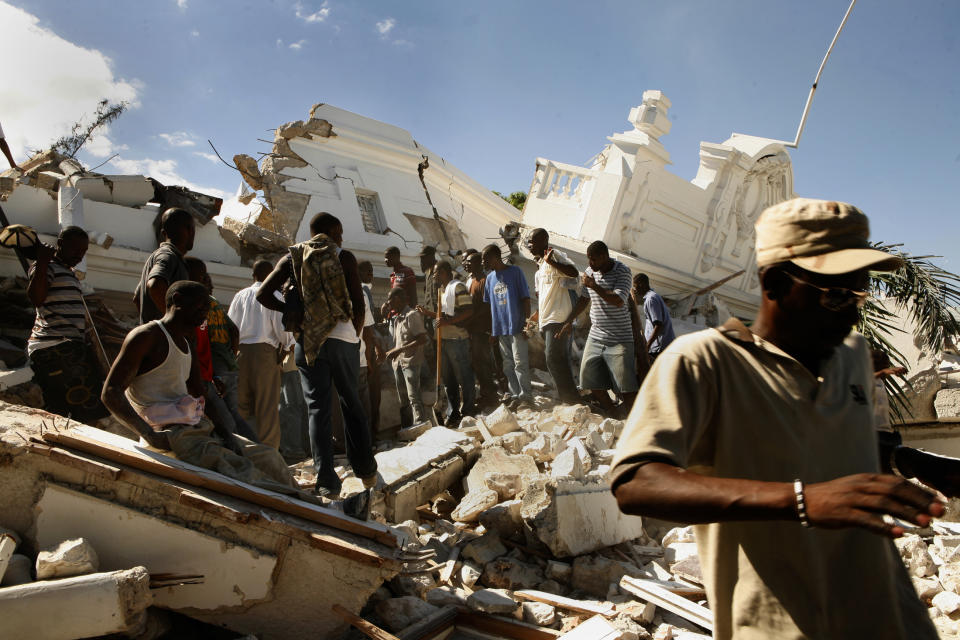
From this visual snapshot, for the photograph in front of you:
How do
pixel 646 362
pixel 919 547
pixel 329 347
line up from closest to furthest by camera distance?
pixel 919 547
pixel 329 347
pixel 646 362

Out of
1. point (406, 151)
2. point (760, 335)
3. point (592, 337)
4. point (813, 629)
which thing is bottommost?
point (813, 629)

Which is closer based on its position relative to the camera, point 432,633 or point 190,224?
point 432,633

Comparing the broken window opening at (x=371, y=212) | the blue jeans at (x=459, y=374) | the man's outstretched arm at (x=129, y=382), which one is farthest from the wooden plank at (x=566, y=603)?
the broken window opening at (x=371, y=212)

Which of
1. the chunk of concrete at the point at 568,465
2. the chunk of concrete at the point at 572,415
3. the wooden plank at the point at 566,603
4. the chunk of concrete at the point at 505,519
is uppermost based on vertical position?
the chunk of concrete at the point at 572,415

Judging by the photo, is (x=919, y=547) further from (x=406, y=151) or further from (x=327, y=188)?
(x=406, y=151)

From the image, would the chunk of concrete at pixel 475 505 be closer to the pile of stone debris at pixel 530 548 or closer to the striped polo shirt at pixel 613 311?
the pile of stone debris at pixel 530 548

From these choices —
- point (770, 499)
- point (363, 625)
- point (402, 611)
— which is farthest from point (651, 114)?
point (770, 499)

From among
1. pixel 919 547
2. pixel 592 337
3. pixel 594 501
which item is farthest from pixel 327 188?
pixel 919 547

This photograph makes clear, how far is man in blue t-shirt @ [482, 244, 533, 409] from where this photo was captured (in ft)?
21.3

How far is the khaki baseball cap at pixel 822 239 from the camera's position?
4.09 ft

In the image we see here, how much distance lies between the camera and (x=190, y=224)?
4.05 m

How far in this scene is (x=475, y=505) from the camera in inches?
163

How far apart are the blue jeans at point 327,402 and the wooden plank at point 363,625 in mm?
1394

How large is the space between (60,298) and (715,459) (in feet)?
15.0
